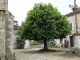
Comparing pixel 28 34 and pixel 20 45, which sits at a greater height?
pixel 28 34

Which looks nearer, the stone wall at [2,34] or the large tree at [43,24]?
the stone wall at [2,34]

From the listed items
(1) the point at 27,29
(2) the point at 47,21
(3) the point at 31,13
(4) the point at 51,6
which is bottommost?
(1) the point at 27,29

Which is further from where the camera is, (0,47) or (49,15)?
(49,15)

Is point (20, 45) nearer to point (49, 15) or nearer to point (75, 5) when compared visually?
point (49, 15)

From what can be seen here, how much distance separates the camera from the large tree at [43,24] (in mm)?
13438

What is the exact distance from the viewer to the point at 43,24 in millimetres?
14047

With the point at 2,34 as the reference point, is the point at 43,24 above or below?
above

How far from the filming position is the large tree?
44.1 ft

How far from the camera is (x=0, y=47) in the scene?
569cm

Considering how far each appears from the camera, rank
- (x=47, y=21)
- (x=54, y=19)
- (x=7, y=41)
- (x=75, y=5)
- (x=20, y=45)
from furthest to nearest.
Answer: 1. (x=20, y=45)
2. (x=54, y=19)
3. (x=47, y=21)
4. (x=75, y=5)
5. (x=7, y=41)

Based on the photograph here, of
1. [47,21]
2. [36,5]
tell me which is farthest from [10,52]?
[36,5]

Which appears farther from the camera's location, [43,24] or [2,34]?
[43,24]

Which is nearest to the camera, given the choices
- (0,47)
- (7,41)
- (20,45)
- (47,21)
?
(0,47)

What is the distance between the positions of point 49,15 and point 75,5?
11.6 ft
